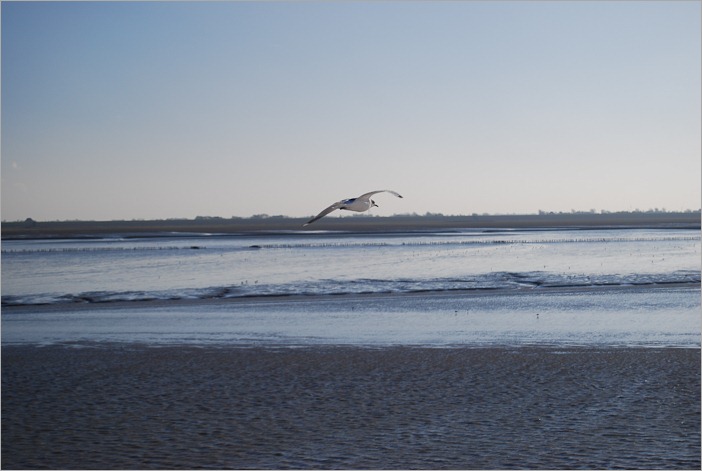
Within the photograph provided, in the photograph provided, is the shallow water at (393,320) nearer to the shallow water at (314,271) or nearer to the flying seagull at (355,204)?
the shallow water at (314,271)

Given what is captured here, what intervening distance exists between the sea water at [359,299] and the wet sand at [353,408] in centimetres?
221

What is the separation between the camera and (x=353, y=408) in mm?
12484

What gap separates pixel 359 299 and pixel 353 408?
46.9 ft

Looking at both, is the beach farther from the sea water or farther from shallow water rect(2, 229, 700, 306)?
shallow water rect(2, 229, 700, 306)

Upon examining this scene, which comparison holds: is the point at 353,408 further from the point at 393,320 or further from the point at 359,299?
the point at 359,299

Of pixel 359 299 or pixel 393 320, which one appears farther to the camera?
pixel 359 299

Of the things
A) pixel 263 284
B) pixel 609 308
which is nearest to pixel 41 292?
pixel 263 284

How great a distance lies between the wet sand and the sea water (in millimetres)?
2210

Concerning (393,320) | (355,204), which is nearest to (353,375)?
(355,204)

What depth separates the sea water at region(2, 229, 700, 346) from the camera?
19.7 meters

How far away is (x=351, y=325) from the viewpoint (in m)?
21.1

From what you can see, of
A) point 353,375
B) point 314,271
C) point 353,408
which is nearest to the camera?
point 353,408

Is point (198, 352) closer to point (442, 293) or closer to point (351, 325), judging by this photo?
point (351, 325)

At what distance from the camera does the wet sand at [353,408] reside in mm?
10227
